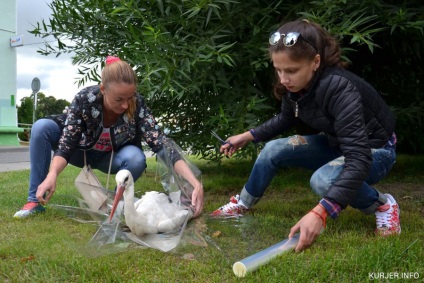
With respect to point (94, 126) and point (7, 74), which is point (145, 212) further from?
point (7, 74)

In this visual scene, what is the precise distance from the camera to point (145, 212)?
2.61 m

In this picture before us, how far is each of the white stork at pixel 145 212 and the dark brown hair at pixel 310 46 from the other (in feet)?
3.53

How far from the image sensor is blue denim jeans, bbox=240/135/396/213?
249cm

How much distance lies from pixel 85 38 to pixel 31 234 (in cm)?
223

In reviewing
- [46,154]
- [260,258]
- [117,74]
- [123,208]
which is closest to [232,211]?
[123,208]

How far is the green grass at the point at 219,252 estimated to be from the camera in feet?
6.45

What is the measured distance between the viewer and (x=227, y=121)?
3.23 meters

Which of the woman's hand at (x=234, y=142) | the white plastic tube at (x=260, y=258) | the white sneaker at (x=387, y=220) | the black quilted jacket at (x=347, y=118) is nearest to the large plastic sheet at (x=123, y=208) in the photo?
the woman's hand at (x=234, y=142)

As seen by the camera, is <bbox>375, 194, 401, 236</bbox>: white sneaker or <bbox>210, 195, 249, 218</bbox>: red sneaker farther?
<bbox>210, 195, 249, 218</bbox>: red sneaker

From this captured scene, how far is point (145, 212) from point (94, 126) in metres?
0.81

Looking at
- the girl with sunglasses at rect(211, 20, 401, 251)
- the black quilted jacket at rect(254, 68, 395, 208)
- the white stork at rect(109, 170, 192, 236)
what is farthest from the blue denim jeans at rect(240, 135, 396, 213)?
the white stork at rect(109, 170, 192, 236)

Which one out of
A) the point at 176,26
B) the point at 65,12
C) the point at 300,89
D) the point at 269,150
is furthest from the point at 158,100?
the point at 300,89

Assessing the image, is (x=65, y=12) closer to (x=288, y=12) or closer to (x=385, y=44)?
(x=288, y=12)

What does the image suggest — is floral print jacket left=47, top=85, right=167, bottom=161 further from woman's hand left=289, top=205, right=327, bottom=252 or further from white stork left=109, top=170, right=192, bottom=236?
woman's hand left=289, top=205, right=327, bottom=252
